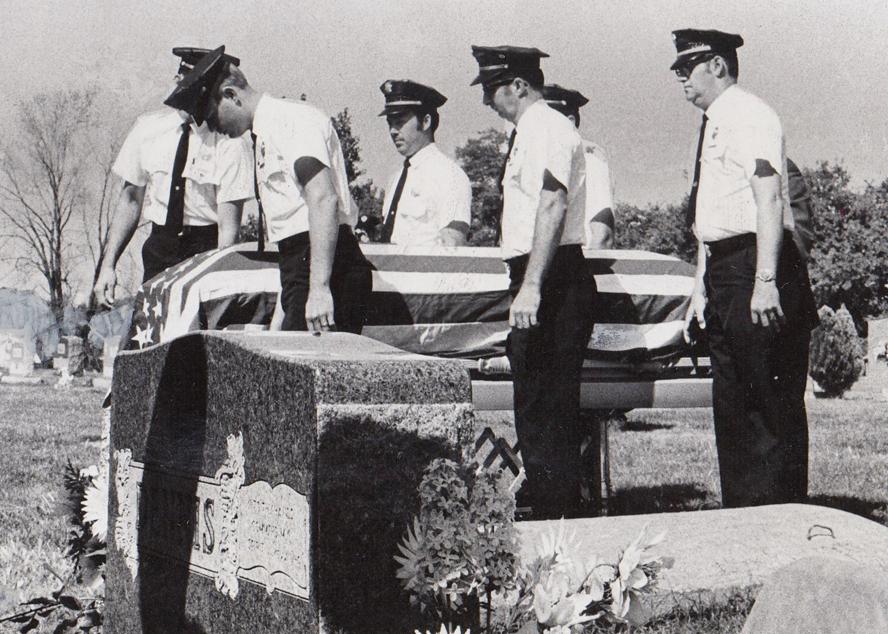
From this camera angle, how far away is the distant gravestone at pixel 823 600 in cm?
167

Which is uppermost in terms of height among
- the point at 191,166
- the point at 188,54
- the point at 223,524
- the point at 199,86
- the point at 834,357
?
the point at 188,54

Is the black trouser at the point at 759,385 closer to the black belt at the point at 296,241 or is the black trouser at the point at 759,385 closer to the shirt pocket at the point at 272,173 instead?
the black belt at the point at 296,241

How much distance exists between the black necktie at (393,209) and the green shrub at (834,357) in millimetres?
14800

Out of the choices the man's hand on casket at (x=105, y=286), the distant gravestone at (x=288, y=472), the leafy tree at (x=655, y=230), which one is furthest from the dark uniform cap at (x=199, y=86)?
the leafy tree at (x=655, y=230)

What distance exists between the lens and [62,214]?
3266 cm

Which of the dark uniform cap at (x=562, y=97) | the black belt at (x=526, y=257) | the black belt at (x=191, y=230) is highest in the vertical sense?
the dark uniform cap at (x=562, y=97)

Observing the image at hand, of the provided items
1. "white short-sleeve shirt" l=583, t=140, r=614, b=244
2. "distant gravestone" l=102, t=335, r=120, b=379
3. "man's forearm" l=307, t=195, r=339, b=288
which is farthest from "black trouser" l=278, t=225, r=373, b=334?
"distant gravestone" l=102, t=335, r=120, b=379

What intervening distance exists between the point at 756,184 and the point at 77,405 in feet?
37.9

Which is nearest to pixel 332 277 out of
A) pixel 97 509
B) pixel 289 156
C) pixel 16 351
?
pixel 289 156

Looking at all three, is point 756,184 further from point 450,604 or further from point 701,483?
point 701,483

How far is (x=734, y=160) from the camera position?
13.4 feet

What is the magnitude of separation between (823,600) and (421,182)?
3.98 meters

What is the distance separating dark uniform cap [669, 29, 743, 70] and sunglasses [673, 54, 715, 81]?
11 millimetres

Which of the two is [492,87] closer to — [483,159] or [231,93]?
[231,93]
